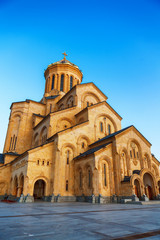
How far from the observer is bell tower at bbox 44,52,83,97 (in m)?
40.3

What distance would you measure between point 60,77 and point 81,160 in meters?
26.4

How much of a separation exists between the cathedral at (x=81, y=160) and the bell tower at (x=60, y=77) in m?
8.67

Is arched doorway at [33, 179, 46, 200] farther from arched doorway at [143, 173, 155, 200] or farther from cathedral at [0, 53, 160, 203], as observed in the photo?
arched doorway at [143, 173, 155, 200]

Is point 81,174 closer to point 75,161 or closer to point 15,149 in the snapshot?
point 75,161

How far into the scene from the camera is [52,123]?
25766mm

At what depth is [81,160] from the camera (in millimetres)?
21000

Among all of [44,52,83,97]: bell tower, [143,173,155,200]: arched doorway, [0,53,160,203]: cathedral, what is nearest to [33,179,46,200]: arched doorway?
[0,53,160,203]: cathedral

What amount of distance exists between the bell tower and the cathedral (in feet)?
28.4

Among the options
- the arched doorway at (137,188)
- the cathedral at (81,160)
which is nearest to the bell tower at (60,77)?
the cathedral at (81,160)

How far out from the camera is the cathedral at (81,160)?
19000 mm

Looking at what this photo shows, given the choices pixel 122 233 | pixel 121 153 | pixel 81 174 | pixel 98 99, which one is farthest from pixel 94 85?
pixel 122 233

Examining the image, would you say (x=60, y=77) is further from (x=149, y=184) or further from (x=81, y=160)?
(x=149, y=184)

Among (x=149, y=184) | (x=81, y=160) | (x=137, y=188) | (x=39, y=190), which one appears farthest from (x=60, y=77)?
(x=137, y=188)

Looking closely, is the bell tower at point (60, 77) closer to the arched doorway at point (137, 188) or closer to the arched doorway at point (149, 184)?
the arched doorway at point (149, 184)
